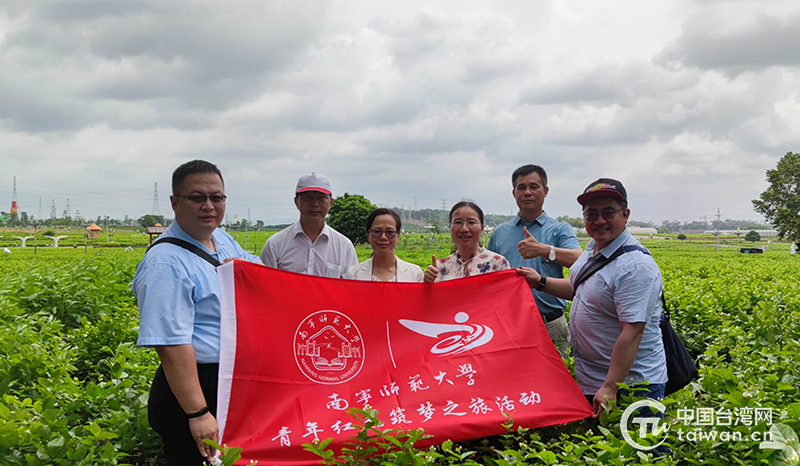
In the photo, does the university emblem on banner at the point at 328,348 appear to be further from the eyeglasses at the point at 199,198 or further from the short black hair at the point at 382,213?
the short black hair at the point at 382,213

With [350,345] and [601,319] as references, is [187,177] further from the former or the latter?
[601,319]

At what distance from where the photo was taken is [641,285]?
2.69m

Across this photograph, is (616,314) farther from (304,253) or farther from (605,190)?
(304,253)

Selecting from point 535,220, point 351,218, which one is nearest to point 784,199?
point 351,218

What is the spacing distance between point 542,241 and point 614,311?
55.8 inches

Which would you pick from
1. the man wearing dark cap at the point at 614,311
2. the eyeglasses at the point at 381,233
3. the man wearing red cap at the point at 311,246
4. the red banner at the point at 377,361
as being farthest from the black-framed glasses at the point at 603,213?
the man wearing red cap at the point at 311,246

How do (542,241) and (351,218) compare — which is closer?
(542,241)

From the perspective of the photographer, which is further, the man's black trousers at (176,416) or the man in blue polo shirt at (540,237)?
the man in blue polo shirt at (540,237)

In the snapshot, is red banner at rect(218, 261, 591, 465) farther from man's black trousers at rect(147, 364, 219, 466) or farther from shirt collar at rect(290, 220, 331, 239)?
shirt collar at rect(290, 220, 331, 239)

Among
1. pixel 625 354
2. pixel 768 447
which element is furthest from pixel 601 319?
pixel 768 447

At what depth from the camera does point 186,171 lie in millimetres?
2580

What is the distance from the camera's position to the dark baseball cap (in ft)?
9.36

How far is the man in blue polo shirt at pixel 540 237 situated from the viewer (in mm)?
4145

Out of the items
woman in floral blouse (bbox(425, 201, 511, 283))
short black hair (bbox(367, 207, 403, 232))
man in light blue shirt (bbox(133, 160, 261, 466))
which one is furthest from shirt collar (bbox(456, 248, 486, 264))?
man in light blue shirt (bbox(133, 160, 261, 466))
